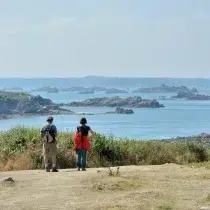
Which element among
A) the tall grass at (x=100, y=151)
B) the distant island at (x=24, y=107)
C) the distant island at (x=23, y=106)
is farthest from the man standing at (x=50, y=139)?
the distant island at (x=23, y=106)

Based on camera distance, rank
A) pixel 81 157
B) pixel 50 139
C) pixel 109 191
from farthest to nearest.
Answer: pixel 81 157 < pixel 50 139 < pixel 109 191

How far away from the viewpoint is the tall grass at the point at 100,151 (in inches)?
803

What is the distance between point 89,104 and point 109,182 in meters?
157

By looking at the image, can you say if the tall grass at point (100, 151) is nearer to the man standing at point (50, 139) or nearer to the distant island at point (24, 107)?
the man standing at point (50, 139)

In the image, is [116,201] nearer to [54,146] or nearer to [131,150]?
[54,146]

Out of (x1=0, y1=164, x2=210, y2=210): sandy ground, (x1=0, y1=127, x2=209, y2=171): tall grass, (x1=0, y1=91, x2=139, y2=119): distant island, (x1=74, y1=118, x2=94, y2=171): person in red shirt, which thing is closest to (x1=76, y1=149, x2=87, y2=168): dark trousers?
(x1=74, y1=118, x2=94, y2=171): person in red shirt

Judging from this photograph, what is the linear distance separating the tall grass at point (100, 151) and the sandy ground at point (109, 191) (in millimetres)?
3604

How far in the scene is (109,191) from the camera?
1338cm

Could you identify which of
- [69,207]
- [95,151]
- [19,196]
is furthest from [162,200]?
[95,151]

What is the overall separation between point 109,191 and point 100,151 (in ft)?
28.0

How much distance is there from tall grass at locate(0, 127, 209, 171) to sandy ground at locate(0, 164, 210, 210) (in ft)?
11.8

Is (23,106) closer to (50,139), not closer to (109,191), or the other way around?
(50,139)

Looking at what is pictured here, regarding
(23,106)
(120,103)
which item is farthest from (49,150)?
(120,103)

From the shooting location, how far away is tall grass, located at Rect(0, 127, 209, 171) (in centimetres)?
2041
